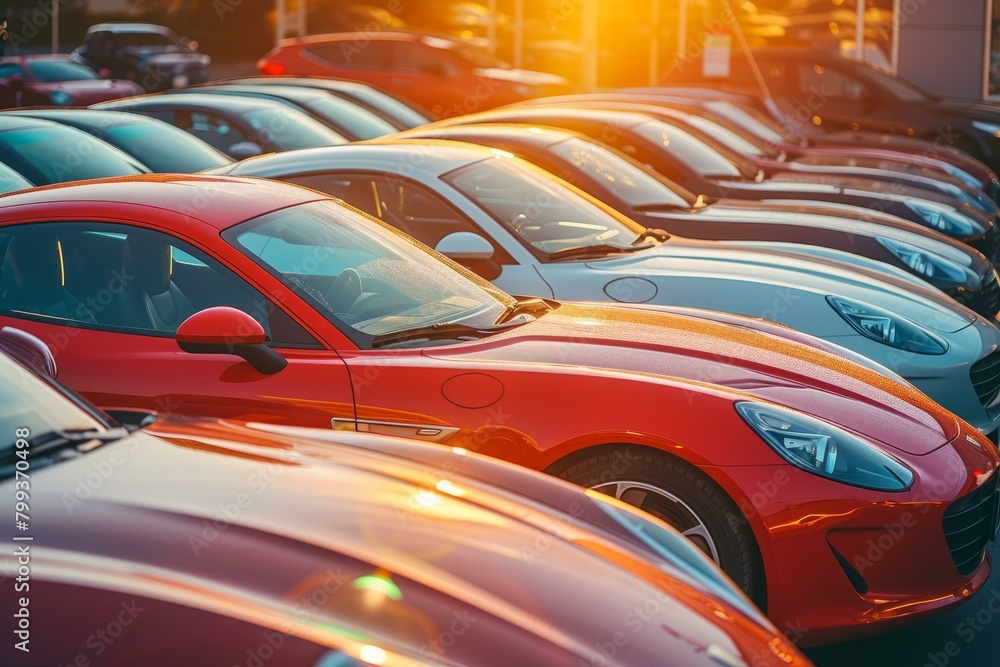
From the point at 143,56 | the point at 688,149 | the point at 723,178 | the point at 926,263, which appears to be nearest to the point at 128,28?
the point at 143,56

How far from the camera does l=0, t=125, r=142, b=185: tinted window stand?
767cm

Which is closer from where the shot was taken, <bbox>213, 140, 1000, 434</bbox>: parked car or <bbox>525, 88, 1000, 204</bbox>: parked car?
<bbox>213, 140, 1000, 434</bbox>: parked car

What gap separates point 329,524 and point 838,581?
6.30 ft

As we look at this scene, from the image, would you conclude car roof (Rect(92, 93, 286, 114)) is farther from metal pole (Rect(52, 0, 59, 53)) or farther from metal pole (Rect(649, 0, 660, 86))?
metal pole (Rect(52, 0, 59, 53))

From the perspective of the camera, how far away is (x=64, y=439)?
2701 mm

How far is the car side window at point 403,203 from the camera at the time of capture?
5.82 m

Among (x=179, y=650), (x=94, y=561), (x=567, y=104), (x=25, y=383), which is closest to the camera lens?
(x=179, y=650)

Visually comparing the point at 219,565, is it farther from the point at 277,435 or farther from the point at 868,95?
the point at 868,95

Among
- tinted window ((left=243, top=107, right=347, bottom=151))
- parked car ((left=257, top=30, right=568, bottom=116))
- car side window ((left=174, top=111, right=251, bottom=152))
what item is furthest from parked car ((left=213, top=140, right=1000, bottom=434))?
parked car ((left=257, top=30, right=568, bottom=116))

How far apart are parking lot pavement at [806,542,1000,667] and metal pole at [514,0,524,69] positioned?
23.0 metres

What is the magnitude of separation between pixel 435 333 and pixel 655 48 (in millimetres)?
24093

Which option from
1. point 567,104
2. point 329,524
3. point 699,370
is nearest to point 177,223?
point 699,370

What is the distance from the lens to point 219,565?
2.12 m

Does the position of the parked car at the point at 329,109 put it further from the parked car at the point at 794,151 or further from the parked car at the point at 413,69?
the parked car at the point at 413,69
